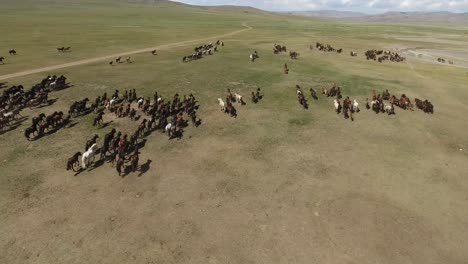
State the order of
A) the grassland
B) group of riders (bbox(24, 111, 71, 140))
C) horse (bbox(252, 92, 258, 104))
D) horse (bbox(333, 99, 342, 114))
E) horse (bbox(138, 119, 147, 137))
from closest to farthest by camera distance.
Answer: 1. the grassland
2. group of riders (bbox(24, 111, 71, 140))
3. horse (bbox(138, 119, 147, 137))
4. horse (bbox(333, 99, 342, 114))
5. horse (bbox(252, 92, 258, 104))

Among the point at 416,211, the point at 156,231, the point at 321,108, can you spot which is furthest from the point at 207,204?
the point at 321,108

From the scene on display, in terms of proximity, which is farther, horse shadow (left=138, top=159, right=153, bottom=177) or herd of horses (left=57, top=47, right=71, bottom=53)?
herd of horses (left=57, top=47, right=71, bottom=53)

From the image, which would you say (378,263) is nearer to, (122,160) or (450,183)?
(450,183)

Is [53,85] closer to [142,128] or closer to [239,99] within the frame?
[142,128]

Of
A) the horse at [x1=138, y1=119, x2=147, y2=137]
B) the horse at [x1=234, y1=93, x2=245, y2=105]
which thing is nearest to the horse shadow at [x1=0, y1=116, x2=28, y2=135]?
the horse at [x1=138, y1=119, x2=147, y2=137]

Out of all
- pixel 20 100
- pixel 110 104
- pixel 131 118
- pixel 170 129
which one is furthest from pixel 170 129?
pixel 20 100

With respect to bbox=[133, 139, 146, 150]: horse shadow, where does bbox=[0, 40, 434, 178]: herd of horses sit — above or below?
above

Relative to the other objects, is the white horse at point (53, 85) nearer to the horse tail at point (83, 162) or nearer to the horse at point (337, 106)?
the horse tail at point (83, 162)

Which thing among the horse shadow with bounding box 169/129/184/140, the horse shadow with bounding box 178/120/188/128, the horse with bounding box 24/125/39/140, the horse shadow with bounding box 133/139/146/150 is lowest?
the horse shadow with bounding box 133/139/146/150

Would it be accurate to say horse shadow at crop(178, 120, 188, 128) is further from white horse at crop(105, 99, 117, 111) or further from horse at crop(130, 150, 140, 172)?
horse at crop(130, 150, 140, 172)
